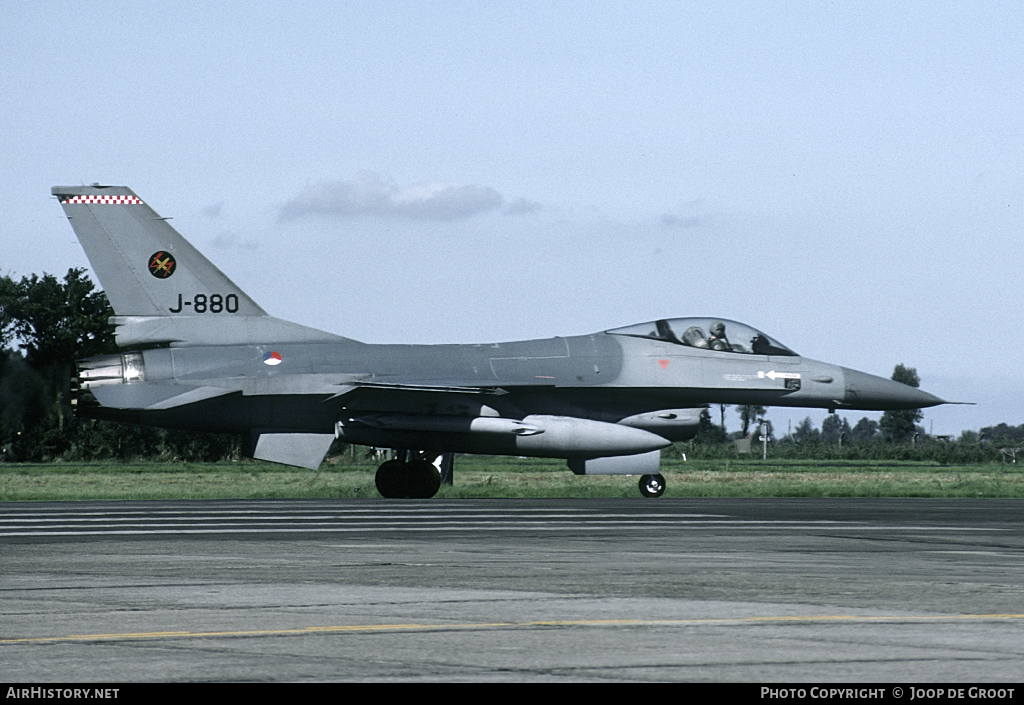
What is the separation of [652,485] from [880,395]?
194 inches

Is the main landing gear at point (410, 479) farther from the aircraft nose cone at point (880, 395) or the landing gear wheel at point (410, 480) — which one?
the aircraft nose cone at point (880, 395)

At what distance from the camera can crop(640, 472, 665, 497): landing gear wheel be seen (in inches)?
944

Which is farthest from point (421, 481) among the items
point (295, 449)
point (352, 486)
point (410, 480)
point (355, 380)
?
point (352, 486)

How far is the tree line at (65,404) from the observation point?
87.7 feet

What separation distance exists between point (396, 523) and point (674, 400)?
32.4 feet

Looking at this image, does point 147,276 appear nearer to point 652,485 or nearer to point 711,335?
point 652,485

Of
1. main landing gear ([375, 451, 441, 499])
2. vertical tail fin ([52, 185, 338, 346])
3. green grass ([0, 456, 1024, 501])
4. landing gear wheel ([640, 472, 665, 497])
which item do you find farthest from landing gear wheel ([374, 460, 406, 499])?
landing gear wheel ([640, 472, 665, 497])

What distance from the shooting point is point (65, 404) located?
23.8 meters

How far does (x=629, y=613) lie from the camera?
7.42 m

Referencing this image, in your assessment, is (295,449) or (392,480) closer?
(295,449)

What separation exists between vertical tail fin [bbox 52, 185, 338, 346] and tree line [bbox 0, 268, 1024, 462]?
1500 mm
